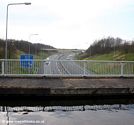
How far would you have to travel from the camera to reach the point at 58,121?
36.1 feet

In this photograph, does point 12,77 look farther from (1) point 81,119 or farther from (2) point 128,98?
(1) point 81,119

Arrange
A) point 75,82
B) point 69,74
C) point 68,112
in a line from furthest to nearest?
point 69,74
point 75,82
point 68,112

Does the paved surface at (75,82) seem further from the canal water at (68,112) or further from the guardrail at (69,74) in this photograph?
the canal water at (68,112)

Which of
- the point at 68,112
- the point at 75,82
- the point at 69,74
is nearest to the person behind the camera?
the point at 68,112

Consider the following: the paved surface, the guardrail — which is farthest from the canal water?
the guardrail

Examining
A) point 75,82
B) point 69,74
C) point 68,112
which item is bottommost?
point 68,112

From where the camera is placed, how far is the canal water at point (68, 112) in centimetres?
1095

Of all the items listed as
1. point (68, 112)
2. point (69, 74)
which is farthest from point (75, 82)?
point (68, 112)

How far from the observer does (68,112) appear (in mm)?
12719

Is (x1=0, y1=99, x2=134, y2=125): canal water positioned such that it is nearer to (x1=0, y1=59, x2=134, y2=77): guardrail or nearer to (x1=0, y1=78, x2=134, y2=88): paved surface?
(x1=0, y1=78, x2=134, y2=88): paved surface

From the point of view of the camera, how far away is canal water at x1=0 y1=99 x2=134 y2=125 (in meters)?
11.0

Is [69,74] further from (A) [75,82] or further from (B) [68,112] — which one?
(B) [68,112]

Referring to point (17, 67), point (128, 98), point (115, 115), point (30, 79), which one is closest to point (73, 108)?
point (115, 115)

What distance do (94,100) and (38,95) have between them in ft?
8.22
